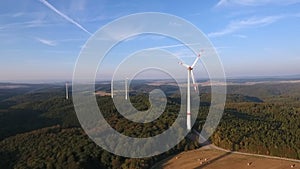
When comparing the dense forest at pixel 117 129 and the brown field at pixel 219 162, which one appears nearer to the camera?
the dense forest at pixel 117 129

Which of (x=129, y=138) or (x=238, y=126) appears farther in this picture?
(x=238, y=126)

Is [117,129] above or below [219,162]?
above

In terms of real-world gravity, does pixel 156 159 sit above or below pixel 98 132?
below

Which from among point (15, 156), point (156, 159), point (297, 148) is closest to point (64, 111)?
point (15, 156)

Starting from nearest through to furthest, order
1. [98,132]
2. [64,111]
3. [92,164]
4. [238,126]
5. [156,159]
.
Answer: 1. [92,164]
2. [156,159]
3. [98,132]
4. [238,126]
5. [64,111]

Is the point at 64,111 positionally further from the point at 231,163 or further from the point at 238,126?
the point at 231,163

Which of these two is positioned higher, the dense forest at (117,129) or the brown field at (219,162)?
the dense forest at (117,129)

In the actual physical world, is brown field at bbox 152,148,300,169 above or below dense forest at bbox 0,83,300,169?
below

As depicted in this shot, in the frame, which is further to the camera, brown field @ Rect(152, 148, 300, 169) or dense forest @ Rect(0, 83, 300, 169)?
brown field @ Rect(152, 148, 300, 169)
